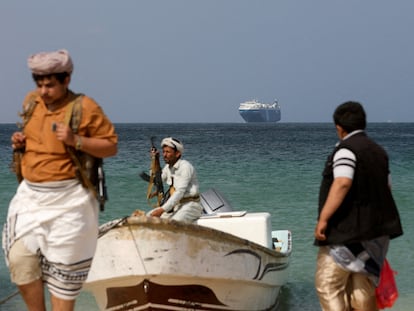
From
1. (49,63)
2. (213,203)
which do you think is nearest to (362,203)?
(49,63)

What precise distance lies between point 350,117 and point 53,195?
1.78 m

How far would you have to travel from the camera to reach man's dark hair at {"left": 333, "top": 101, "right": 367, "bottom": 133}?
4.83m

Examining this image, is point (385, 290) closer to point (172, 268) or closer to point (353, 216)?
point (353, 216)

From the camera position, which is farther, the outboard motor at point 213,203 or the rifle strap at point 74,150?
the outboard motor at point 213,203

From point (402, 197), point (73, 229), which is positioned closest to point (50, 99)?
point (73, 229)

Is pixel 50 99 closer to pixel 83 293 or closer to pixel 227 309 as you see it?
pixel 227 309

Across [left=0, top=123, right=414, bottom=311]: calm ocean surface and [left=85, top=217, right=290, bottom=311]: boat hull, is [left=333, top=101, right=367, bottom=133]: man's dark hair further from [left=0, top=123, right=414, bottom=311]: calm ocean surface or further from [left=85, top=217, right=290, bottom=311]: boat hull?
[left=0, top=123, right=414, bottom=311]: calm ocean surface

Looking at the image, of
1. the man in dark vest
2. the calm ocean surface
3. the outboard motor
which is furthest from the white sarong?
the outboard motor

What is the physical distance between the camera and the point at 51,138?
160 inches

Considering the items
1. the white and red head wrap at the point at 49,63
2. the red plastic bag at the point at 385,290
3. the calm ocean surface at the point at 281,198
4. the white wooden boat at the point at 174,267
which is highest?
the white and red head wrap at the point at 49,63

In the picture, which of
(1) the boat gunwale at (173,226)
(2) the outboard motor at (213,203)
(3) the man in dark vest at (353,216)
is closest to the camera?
(3) the man in dark vest at (353,216)

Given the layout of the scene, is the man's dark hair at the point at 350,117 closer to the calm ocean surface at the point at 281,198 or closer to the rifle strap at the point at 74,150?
the rifle strap at the point at 74,150

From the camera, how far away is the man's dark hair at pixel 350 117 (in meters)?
4.83

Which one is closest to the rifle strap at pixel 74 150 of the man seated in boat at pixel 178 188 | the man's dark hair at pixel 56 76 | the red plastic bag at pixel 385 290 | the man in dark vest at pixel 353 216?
the man's dark hair at pixel 56 76
